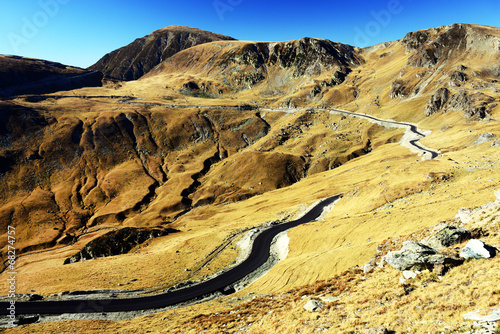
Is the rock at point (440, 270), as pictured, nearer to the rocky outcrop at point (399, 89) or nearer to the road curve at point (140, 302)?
the road curve at point (140, 302)

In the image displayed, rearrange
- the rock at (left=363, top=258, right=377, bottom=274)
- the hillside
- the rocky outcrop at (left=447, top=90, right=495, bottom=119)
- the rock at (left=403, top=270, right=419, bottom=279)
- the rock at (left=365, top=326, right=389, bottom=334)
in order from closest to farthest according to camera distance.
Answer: the rock at (left=365, top=326, right=389, bottom=334) < the rock at (left=403, top=270, right=419, bottom=279) < the hillside < the rock at (left=363, top=258, right=377, bottom=274) < the rocky outcrop at (left=447, top=90, right=495, bottom=119)

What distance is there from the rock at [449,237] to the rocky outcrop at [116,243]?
240 feet

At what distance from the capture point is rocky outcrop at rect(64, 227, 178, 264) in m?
74.0

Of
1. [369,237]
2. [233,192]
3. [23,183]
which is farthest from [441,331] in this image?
[23,183]

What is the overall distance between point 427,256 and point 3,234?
161 m

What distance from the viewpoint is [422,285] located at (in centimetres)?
1906

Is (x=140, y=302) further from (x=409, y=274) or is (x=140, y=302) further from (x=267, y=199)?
(x=267, y=199)

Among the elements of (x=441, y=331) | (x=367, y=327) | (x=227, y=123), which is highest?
(x=227, y=123)

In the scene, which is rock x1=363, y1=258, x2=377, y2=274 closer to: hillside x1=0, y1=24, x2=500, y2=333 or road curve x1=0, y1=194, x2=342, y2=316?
hillside x1=0, y1=24, x2=500, y2=333

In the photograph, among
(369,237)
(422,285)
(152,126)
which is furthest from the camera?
(152,126)

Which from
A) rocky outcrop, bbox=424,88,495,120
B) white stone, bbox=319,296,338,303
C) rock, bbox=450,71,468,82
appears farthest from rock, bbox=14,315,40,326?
rock, bbox=450,71,468,82

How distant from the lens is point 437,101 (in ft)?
493

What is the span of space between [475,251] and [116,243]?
81440 millimetres

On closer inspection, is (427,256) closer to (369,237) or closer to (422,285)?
(422,285)
